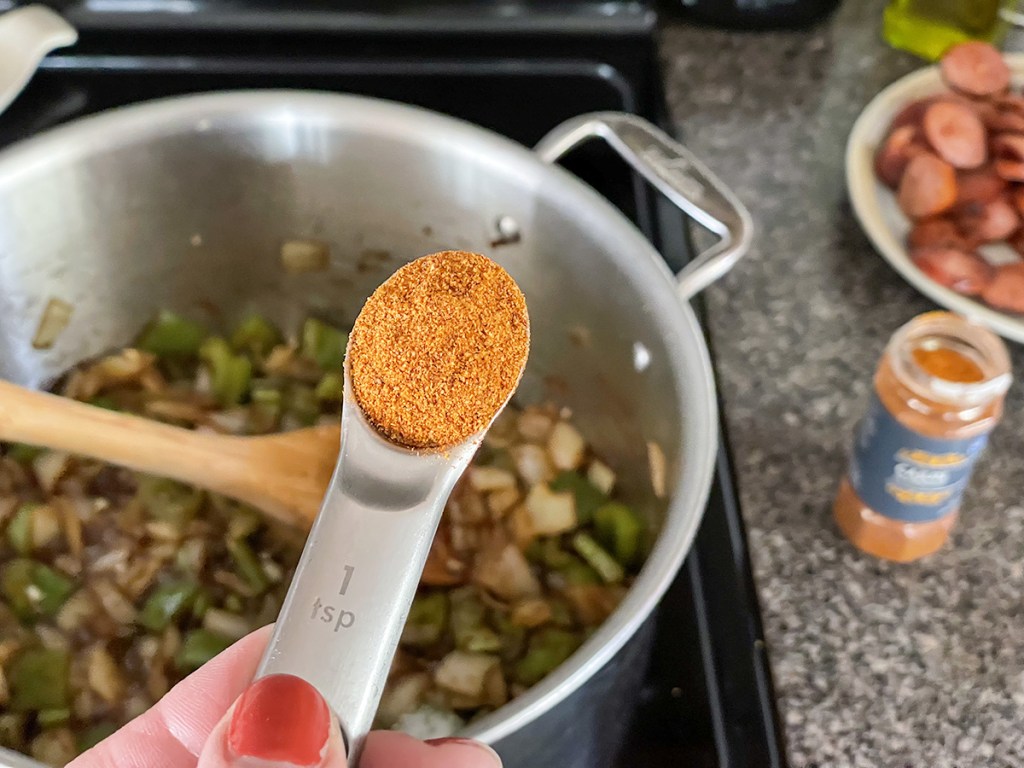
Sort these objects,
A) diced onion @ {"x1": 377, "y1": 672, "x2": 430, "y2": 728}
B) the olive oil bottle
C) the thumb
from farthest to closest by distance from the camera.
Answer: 1. the olive oil bottle
2. diced onion @ {"x1": 377, "y1": 672, "x2": 430, "y2": 728}
3. the thumb

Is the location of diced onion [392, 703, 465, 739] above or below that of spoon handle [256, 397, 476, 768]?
below

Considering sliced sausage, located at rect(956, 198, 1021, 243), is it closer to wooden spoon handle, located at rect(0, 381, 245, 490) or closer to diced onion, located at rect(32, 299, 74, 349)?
wooden spoon handle, located at rect(0, 381, 245, 490)

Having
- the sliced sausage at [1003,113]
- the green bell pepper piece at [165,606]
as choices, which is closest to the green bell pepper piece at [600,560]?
the green bell pepper piece at [165,606]

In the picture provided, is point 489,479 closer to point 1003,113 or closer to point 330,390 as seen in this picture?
point 330,390

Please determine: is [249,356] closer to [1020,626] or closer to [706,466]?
[706,466]

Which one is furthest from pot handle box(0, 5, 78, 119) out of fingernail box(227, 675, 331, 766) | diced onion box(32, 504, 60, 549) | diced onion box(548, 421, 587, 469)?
fingernail box(227, 675, 331, 766)

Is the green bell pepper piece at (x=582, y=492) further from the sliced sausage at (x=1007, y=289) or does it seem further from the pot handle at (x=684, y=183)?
the sliced sausage at (x=1007, y=289)

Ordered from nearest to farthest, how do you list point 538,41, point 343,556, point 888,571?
point 343,556
point 888,571
point 538,41

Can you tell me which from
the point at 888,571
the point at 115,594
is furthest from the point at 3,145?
the point at 888,571

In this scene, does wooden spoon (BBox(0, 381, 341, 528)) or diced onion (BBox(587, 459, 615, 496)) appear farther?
diced onion (BBox(587, 459, 615, 496))
